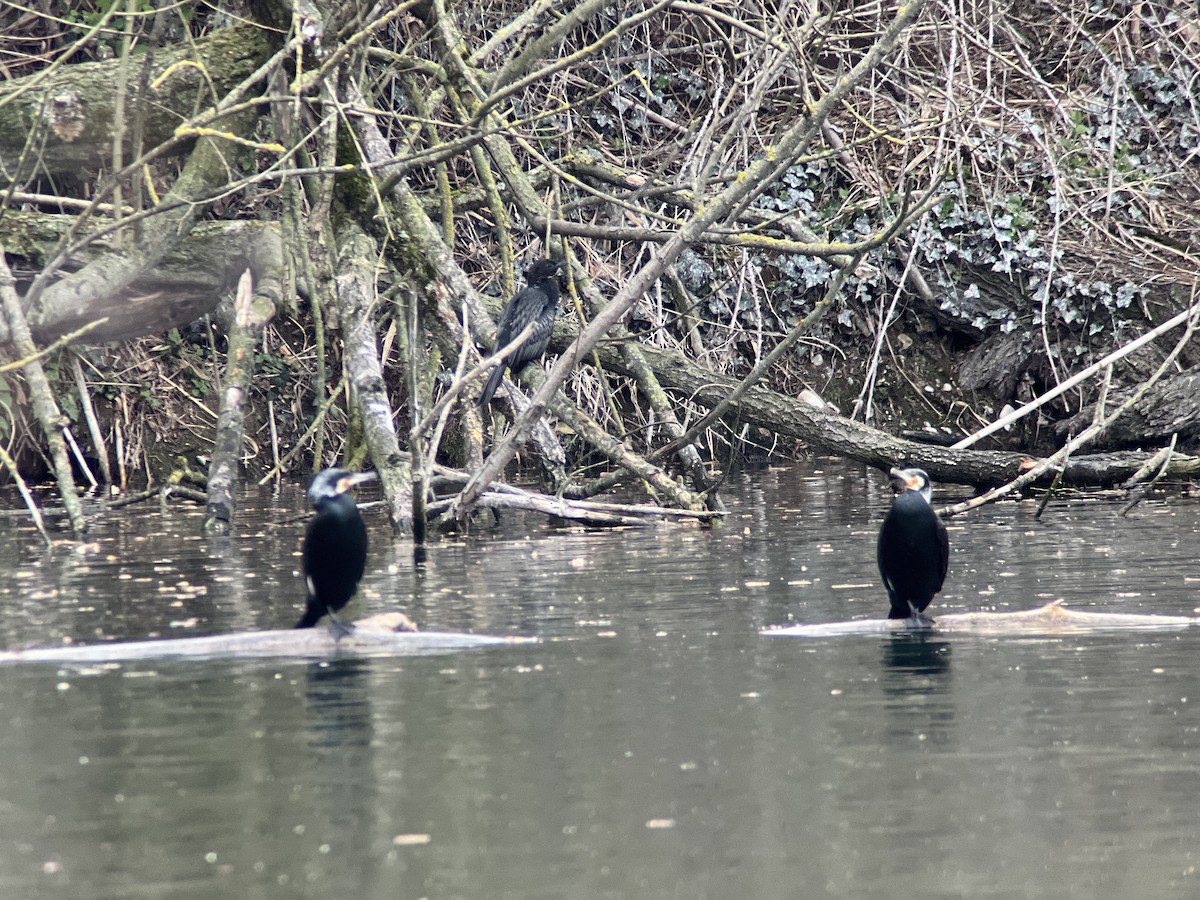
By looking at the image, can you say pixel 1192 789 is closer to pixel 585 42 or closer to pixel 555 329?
pixel 555 329

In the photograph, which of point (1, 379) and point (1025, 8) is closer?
point (1, 379)

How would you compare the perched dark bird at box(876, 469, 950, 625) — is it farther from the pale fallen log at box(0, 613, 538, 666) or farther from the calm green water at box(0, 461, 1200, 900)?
the pale fallen log at box(0, 613, 538, 666)

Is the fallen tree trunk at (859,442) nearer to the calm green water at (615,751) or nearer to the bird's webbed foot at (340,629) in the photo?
the calm green water at (615,751)

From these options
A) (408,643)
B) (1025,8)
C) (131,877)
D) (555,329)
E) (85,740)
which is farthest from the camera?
(1025,8)

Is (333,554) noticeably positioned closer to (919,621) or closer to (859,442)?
(919,621)

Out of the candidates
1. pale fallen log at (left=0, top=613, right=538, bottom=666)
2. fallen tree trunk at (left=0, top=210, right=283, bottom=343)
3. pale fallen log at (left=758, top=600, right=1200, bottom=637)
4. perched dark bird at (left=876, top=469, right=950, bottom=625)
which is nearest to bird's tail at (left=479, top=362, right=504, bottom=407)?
fallen tree trunk at (left=0, top=210, right=283, bottom=343)

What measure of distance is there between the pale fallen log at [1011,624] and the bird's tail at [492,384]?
3.54 meters

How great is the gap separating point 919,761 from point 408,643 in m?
1.56

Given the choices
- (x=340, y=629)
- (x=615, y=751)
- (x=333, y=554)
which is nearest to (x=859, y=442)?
(x=333, y=554)

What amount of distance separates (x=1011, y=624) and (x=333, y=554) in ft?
6.22

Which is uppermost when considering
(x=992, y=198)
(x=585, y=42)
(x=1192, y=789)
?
(x=585, y=42)

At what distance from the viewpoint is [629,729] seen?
3.93 meters

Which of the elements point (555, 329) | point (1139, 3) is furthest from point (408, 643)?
point (1139, 3)

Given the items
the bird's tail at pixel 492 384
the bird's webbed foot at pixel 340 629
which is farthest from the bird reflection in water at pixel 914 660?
the bird's tail at pixel 492 384
